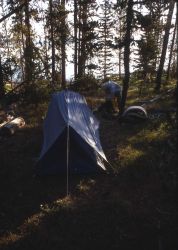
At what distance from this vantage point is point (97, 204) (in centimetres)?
816

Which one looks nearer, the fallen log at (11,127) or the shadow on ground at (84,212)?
the shadow on ground at (84,212)

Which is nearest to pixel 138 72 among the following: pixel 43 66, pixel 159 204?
pixel 43 66

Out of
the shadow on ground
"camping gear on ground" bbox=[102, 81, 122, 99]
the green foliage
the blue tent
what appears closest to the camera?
the shadow on ground

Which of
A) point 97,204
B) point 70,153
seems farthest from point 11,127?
point 97,204

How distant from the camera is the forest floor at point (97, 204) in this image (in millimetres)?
6613

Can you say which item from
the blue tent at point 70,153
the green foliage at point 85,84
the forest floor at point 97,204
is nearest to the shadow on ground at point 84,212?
the forest floor at point 97,204

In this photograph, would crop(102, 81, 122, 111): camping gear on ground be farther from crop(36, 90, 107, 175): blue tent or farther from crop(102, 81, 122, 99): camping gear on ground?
crop(36, 90, 107, 175): blue tent

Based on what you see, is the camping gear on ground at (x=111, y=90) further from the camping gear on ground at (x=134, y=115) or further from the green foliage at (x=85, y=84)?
the green foliage at (x=85, y=84)

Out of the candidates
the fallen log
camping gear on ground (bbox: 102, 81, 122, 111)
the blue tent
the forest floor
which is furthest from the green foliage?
the blue tent

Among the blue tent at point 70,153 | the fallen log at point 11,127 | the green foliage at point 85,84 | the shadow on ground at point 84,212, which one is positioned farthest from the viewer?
the green foliage at point 85,84

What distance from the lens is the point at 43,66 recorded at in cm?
1733

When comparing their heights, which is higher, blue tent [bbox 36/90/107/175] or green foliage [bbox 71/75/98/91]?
green foliage [bbox 71/75/98/91]

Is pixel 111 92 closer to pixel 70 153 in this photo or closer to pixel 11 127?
pixel 11 127

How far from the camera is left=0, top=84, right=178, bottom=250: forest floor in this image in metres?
6.61
